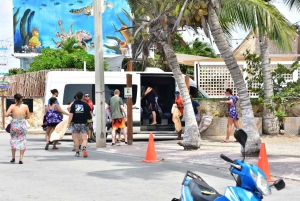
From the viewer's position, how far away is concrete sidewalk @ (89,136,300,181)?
13205mm

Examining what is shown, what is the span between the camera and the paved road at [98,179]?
9.81 meters

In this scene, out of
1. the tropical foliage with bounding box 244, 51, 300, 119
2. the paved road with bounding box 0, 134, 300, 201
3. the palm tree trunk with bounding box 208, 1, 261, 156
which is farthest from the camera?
the tropical foliage with bounding box 244, 51, 300, 119

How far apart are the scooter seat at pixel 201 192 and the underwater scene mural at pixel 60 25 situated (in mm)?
73095

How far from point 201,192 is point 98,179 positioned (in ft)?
18.9

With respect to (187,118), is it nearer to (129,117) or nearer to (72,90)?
(129,117)

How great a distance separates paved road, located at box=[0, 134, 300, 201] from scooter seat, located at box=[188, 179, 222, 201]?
317 cm

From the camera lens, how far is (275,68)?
24250 mm

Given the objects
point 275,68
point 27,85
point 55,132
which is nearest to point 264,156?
point 55,132

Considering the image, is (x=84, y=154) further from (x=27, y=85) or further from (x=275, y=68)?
(x=27, y=85)

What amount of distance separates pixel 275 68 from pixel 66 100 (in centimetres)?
827

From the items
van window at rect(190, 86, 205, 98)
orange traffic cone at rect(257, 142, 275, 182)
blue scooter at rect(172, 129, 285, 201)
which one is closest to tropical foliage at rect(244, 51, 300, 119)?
van window at rect(190, 86, 205, 98)

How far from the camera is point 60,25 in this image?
265 ft

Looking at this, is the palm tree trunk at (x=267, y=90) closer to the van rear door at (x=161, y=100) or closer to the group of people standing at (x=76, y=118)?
the group of people standing at (x=76, y=118)

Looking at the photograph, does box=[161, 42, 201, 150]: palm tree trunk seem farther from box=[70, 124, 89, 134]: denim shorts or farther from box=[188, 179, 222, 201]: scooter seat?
box=[188, 179, 222, 201]: scooter seat
